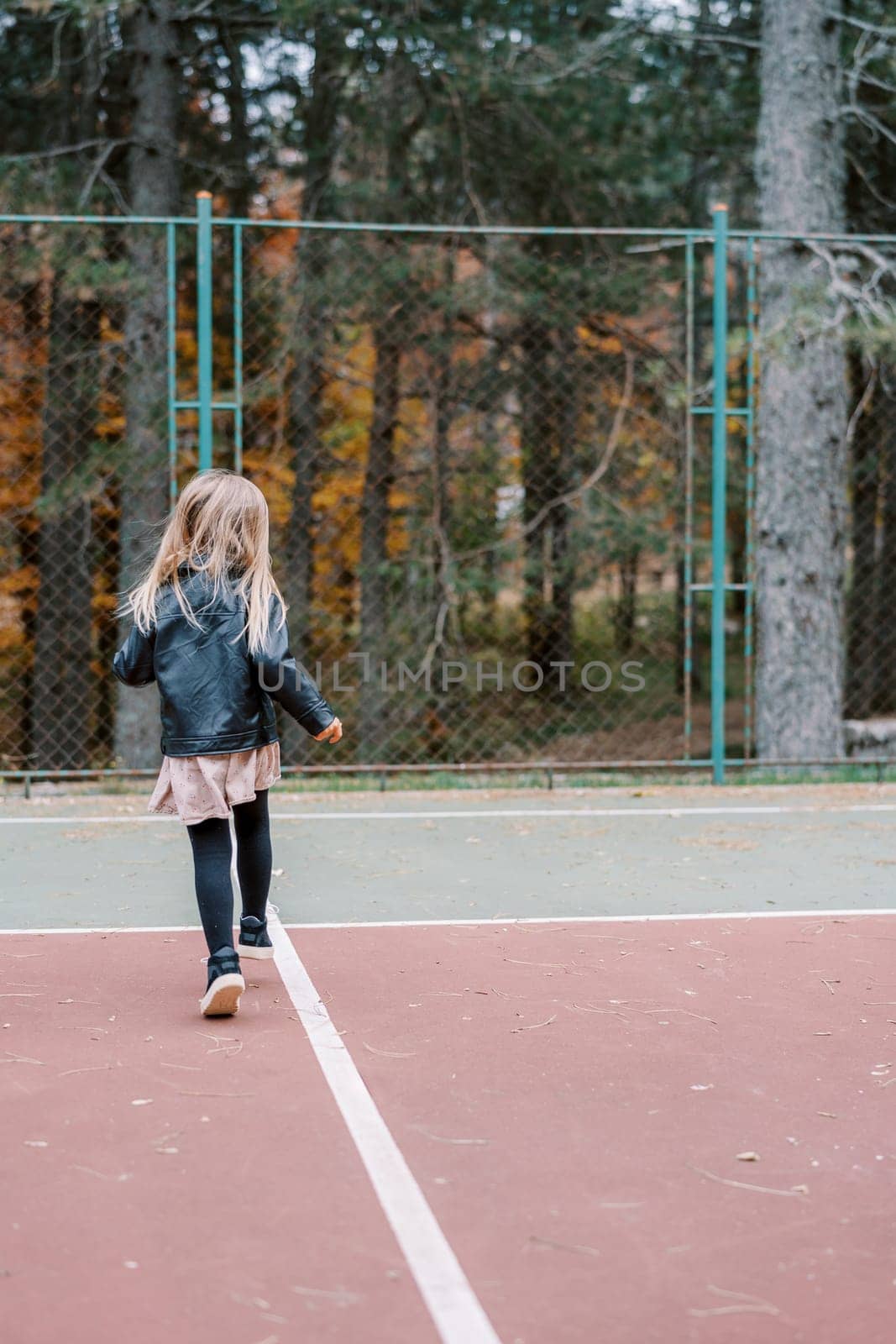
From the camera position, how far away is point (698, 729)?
20.8m

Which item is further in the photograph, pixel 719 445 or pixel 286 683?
pixel 719 445

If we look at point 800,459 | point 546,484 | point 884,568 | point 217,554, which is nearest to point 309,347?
point 546,484

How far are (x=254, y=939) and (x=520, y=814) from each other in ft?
10.9

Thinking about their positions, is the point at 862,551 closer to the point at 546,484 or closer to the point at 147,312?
the point at 546,484

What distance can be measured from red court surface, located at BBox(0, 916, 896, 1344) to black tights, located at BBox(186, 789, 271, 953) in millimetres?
245

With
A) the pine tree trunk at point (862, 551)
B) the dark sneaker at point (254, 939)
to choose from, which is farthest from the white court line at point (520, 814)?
the pine tree trunk at point (862, 551)

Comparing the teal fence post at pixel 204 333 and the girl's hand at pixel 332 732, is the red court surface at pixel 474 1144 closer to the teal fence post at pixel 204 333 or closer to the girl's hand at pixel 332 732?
the girl's hand at pixel 332 732

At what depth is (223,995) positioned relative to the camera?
13.4 feet

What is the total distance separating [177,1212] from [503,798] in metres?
5.69

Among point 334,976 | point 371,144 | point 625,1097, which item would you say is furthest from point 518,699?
point 625,1097

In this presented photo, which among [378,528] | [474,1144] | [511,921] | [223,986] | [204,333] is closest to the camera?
[474,1144]

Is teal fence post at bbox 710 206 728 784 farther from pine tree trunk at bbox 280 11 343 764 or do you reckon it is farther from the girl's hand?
pine tree trunk at bbox 280 11 343 764

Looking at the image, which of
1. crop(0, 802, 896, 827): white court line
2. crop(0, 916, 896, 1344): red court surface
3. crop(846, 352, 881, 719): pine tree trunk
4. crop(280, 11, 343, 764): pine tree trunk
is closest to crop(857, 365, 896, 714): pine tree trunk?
crop(846, 352, 881, 719): pine tree trunk

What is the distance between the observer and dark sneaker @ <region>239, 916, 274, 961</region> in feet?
15.2
